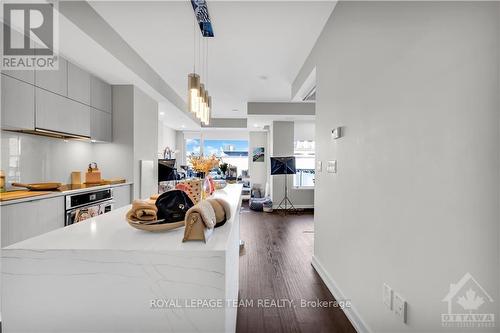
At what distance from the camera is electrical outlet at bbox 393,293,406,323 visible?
4.23 feet

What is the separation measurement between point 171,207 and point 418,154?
121 cm

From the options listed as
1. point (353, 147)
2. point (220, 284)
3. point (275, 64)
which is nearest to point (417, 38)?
point (353, 147)

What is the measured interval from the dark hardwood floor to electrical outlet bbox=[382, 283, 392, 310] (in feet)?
1.72

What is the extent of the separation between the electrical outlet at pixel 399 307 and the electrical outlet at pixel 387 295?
45 millimetres

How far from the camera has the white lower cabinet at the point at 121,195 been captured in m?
3.64

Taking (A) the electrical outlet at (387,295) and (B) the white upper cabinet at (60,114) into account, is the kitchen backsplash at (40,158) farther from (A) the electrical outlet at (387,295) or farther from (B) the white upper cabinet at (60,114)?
(A) the electrical outlet at (387,295)

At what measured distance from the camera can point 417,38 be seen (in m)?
1.20

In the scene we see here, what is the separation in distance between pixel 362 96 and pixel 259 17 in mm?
1449

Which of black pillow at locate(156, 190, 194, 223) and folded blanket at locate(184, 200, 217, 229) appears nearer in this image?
folded blanket at locate(184, 200, 217, 229)

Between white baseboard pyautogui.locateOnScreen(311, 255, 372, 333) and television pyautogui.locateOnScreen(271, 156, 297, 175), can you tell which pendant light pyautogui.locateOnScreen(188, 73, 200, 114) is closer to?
white baseboard pyautogui.locateOnScreen(311, 255, 372, 333)

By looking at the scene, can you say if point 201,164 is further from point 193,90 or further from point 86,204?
point 86,204

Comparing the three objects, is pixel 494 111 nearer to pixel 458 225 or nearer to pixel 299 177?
pixel 458 225

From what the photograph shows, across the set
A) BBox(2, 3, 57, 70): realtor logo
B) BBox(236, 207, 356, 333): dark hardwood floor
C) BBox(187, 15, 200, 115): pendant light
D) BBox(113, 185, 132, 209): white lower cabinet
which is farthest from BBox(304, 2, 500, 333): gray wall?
BBox(113, 185, 132, 209): white lower cabinet

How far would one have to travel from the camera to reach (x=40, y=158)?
3.05 metres
